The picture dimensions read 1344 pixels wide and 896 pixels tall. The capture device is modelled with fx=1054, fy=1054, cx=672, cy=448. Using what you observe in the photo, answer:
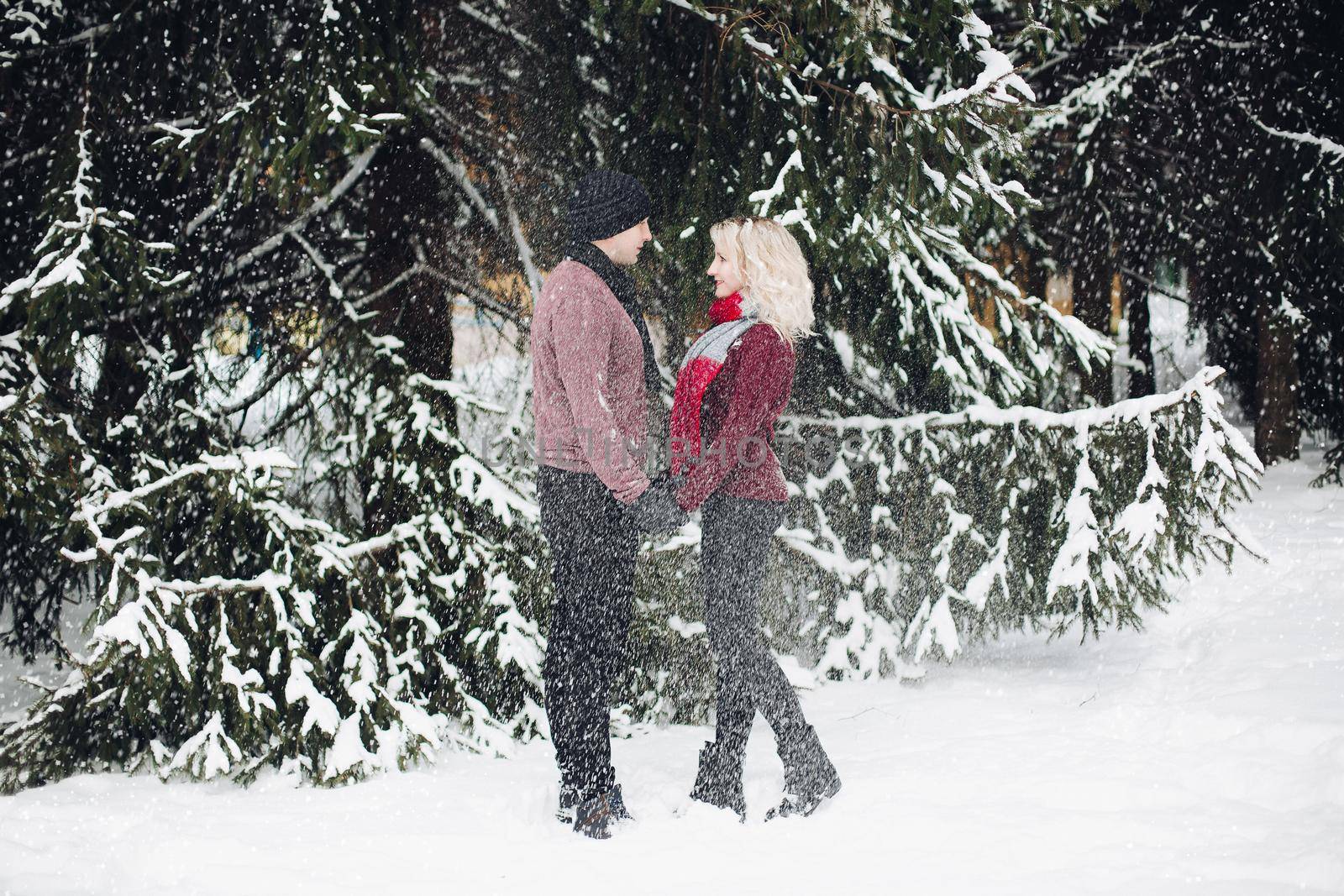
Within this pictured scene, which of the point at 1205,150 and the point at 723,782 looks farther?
the point at 1205,150

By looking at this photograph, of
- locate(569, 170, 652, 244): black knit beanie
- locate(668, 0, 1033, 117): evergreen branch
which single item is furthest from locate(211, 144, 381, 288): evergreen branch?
locate(569, 170, 652, 244): black knit beanie

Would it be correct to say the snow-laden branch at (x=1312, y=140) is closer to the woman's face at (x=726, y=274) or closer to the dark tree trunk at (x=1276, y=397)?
the dark tree trunk at (x=1276, y=397)

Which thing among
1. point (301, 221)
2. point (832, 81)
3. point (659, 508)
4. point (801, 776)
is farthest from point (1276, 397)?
point (301, 221)

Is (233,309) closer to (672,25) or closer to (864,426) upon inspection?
(672,25)

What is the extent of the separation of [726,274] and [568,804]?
1774mm

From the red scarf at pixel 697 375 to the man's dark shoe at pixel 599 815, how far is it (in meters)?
1.06

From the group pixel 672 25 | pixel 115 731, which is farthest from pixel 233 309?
pixel 672 25

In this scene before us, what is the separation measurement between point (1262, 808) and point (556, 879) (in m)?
2.18

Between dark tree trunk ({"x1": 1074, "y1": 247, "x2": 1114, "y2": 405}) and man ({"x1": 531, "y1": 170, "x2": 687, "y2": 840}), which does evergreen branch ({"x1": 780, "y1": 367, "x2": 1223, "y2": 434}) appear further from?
dark tree trunk ({"x1": 1074, "y1": 247, "x2": 1114, "y2": 405})

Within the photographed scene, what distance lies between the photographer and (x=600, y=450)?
308 centimetres


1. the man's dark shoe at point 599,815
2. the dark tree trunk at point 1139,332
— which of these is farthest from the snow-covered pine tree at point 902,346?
the dark tree trunk at point 1139,332

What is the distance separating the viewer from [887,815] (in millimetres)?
3361

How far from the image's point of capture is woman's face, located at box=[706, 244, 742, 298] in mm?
3338

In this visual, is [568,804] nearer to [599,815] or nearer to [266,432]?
[599,815]
